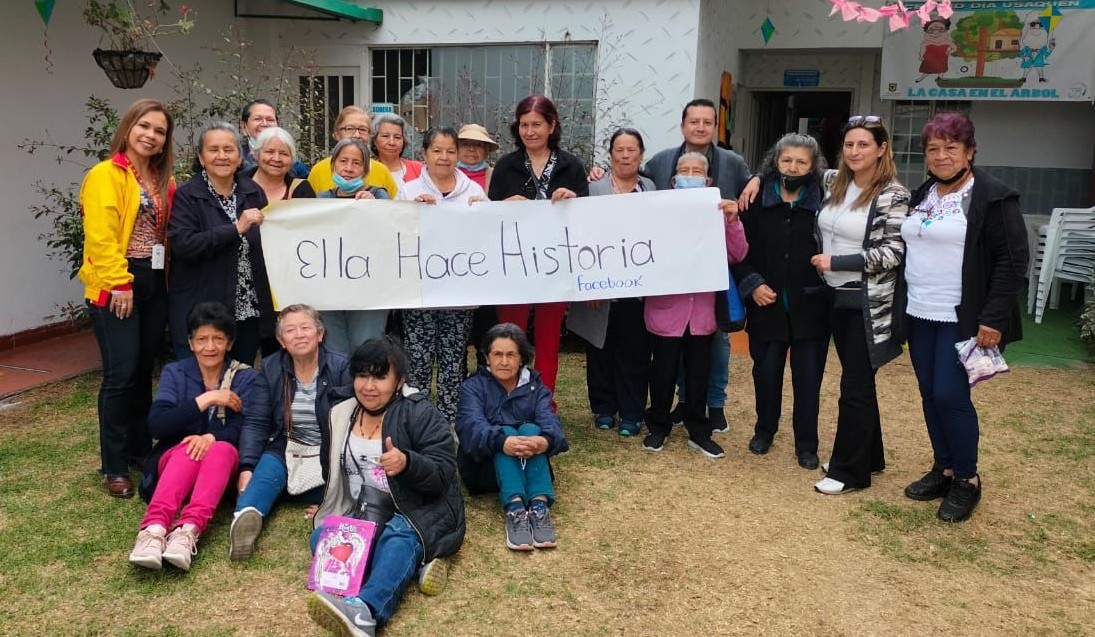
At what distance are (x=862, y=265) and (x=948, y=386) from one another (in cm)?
61

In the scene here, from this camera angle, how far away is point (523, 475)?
374 centimetres

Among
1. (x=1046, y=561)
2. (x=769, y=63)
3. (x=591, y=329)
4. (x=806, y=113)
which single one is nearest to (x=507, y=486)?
(x=591, y=329)

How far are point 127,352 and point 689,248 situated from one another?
102 inches

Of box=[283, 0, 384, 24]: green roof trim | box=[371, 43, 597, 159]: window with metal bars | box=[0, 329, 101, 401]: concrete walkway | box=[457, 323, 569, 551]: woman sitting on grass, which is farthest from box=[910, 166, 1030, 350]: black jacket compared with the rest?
box=[283, 0, 384, 24]: green roof trim

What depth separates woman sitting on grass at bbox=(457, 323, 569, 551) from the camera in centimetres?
362

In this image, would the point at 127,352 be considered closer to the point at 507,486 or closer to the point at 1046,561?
the point at 507,486

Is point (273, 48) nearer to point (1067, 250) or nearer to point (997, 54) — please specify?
point (997, 54)

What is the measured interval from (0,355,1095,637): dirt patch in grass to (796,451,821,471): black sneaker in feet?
0.25

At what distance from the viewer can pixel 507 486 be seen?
3.66 meters

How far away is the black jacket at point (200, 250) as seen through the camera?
149 inches

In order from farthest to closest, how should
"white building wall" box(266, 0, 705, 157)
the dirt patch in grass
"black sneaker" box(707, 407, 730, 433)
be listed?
"white building wall" box(266, 0, 705, 157), "black sneaker" box(707, 407, 730, 433), the dirt patch in grass

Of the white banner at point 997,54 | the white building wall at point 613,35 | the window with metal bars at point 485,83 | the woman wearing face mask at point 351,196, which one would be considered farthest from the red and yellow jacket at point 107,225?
the white banner at point 997,54

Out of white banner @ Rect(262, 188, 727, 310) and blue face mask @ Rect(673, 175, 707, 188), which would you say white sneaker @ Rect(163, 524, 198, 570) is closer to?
white banner @ Rect(262, 188, 727, 310)

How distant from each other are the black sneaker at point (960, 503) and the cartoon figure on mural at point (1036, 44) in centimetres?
649
